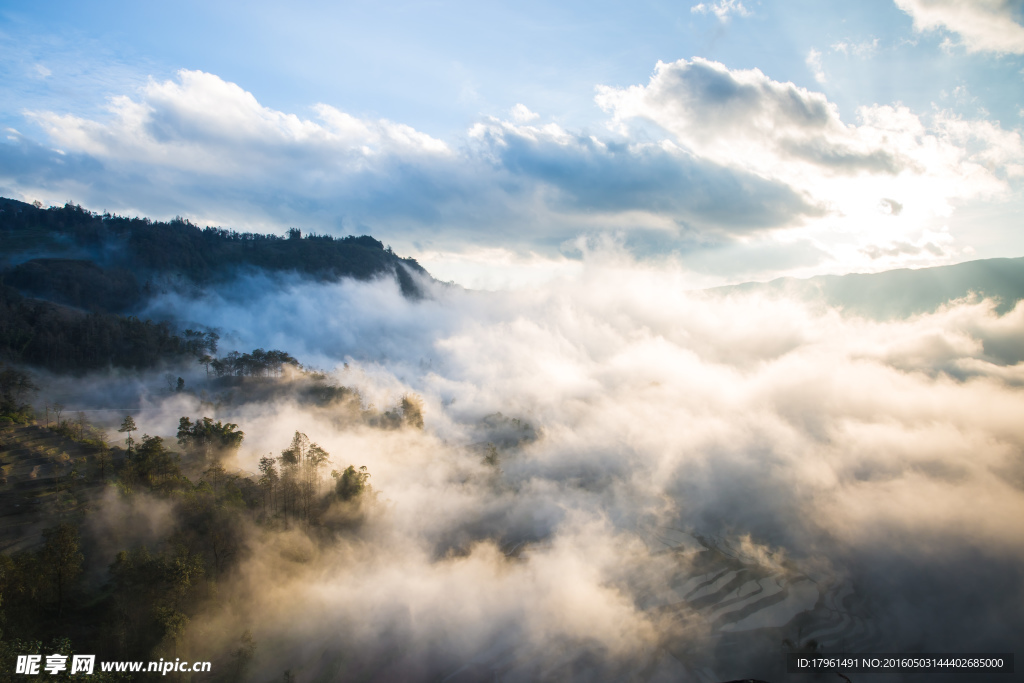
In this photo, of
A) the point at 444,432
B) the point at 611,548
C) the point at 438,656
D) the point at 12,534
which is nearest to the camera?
the point at 12,534

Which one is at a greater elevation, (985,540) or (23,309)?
(23,309)

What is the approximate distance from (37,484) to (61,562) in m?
29.6

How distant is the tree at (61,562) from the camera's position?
167ft

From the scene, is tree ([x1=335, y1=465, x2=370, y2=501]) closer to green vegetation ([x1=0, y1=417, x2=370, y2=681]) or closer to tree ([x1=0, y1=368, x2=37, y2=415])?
green vegetation ([x1=0, y1=417, x2=370, y2=681])

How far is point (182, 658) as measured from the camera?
5231cm

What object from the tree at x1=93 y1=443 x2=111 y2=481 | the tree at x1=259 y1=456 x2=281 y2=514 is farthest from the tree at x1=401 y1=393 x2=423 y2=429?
Result: the tree at x1=93 y1=443 x2=111 y2=481

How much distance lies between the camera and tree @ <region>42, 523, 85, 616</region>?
2009 inches

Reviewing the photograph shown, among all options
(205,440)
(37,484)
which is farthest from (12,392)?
(37,484)

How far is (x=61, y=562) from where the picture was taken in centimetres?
5156

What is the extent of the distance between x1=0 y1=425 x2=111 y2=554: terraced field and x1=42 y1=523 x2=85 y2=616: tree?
10391mm

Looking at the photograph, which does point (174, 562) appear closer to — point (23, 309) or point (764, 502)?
point (764, 502)

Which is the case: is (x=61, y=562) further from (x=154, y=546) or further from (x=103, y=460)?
(x=103, y=460)

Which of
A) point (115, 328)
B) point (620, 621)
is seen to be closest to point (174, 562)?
point (620, 621)

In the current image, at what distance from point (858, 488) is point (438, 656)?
157 metres
